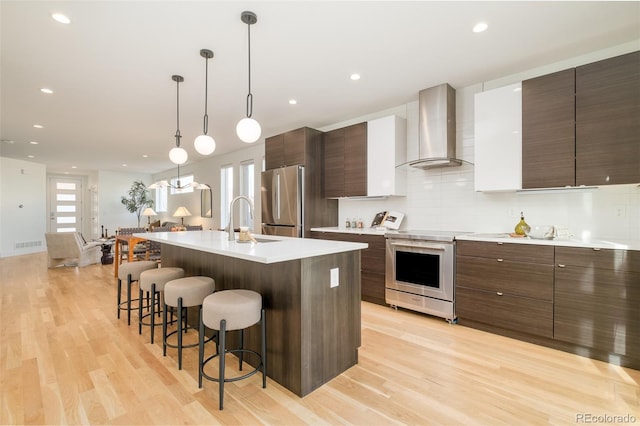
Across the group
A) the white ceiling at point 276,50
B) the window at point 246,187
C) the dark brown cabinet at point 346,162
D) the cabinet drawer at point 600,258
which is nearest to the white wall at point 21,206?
the white ceiling at point 276,50

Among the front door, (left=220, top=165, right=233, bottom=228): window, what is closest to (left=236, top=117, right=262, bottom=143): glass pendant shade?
(left=220, top=165, right=233, bottom=228): window

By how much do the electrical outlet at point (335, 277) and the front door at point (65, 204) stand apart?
12.7m

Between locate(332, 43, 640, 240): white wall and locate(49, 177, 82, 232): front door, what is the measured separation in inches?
456

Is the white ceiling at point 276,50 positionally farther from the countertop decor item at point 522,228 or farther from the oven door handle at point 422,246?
the oven door handle at point 422,246

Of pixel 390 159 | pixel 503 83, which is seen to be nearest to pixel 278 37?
pixel 390 159

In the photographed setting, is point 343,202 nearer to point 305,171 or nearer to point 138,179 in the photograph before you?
point 305,171

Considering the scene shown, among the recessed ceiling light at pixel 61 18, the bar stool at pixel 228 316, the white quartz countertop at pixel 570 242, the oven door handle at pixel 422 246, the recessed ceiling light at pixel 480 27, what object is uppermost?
the recessed ceiling light at pixel 480 27

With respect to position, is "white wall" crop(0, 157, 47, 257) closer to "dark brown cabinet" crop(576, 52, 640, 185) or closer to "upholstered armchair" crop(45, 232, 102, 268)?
"upholstered armchair" crop(45, 232, 102, 268)

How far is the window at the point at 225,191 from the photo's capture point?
24.7ft

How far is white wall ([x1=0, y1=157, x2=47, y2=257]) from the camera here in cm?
746

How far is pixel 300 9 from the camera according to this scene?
2162 mm

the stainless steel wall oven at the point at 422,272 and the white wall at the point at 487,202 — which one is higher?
the white wall at the point at 487,202

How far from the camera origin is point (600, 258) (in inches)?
89.5

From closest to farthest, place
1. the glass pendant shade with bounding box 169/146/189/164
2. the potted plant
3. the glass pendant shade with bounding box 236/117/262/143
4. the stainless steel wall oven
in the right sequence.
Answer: the glass pendant shade with bounding box 236/117/262/143 < the stainless steel wall oven < the glass pendant shade with bounding box 169/146/189/164 < the potted plant
